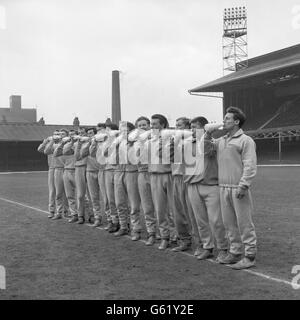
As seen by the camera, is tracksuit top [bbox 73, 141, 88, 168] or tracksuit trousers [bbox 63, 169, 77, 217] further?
tracksuit trousers [bbox 63, 169, 77, 217]

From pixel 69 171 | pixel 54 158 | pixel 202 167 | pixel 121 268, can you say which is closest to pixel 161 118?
pixel 202 167

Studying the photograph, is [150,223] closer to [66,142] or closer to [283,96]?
[66,142]

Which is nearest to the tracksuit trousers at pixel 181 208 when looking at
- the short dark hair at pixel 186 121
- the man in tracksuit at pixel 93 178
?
the short dark hair at pixel 186 121

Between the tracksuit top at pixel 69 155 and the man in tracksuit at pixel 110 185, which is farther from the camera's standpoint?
the tracksuit top at pixel 69 155

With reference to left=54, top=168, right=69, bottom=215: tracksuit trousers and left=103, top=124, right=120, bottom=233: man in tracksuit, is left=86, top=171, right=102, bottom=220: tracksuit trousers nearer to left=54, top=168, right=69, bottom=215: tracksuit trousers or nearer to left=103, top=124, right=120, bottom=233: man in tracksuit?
left=103, top=124, right=120, bottom=233: man in tracksuit

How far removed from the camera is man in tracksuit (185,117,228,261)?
599cm

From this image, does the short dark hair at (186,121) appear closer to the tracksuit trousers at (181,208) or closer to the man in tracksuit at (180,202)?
the man in tracksuit at (180,202)

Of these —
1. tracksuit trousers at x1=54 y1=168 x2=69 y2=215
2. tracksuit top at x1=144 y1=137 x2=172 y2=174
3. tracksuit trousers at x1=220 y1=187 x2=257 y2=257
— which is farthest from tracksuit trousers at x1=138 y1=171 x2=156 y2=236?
tracksuit trousers at x1=54 y1=168 x2=69 y2=215

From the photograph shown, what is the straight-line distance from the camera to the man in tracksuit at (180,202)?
21.5ft

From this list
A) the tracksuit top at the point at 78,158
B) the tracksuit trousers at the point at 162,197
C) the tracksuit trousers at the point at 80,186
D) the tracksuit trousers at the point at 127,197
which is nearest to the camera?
the tracksuit trousers at the point at 162,197

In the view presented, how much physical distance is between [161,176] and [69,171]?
3323 mm

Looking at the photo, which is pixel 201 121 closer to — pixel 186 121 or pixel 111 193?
pixel 186 121

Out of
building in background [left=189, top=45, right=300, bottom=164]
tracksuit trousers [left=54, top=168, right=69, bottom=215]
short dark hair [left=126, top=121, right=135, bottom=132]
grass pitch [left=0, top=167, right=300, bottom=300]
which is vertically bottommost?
grass pitch [left=0, top=167, right=300, bottom=300]

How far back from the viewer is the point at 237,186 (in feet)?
18.5
